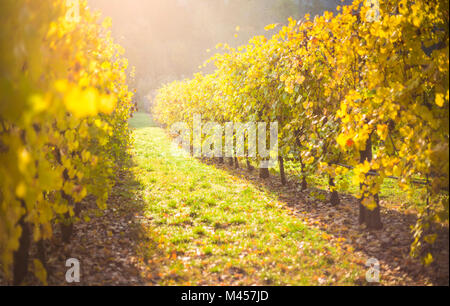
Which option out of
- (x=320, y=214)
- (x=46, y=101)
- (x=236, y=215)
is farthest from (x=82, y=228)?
(x=320, y=214)

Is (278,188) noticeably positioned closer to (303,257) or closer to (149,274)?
(303,257)

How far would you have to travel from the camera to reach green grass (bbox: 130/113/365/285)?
16.6 ft

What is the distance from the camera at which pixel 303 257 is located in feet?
18.4
